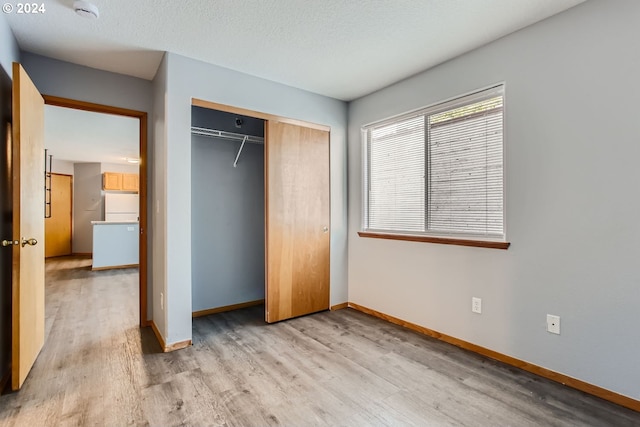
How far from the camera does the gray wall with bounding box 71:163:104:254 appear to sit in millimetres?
8234

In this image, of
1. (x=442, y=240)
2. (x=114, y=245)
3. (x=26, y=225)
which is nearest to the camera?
(x=26, y=225)

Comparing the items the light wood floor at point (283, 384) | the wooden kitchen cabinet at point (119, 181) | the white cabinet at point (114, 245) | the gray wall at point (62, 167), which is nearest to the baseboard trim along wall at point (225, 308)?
the light wood floor at point (283, 384)

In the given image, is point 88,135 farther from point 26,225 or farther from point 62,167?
point 26,225

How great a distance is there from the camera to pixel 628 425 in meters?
1.71

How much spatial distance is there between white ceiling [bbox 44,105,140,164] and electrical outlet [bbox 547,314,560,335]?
17.0ft

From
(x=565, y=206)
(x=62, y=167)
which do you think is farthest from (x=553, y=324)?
(x=62, y=167)

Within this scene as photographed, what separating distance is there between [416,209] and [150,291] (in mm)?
2835

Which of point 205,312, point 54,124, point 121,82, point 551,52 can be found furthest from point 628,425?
point 54,124

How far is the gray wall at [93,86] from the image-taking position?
108 inches

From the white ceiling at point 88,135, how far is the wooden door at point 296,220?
260 centimetres

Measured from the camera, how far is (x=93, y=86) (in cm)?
296

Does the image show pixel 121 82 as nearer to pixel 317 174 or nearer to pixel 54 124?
pixel 317 174

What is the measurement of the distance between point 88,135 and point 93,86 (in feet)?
10.2

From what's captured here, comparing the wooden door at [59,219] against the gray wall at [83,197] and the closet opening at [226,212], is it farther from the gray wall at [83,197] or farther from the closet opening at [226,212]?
the closet opening at [226,212]
